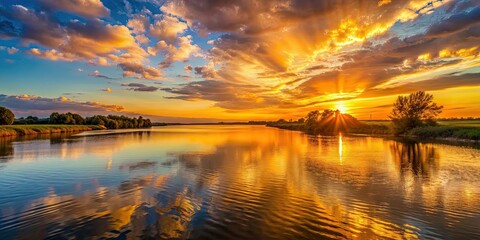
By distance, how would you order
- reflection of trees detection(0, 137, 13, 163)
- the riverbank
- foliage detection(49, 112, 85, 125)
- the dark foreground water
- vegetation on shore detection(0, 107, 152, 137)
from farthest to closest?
foliage detection(49, 112, 85, 125) → vegetation on shore detection(0, 107, 152, 137) → the riverbank → reflection of trees detection(0, 137, 13, 163) → the dark foreground water

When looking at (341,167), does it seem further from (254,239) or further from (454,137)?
(454,137)

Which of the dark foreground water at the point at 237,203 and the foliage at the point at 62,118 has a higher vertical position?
the foliage at the point at 62,118

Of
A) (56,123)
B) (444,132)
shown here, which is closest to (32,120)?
(56,123)

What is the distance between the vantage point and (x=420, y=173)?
21750mm

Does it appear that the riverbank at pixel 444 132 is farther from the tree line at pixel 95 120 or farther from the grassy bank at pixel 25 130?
the tree line at pixel 95 120

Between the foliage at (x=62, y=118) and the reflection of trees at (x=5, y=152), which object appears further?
the foliage at (x=62, y=118)

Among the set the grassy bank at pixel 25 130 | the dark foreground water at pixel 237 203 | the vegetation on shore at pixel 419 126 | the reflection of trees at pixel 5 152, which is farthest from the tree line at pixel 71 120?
the vegetation on shore at pixel 419 126

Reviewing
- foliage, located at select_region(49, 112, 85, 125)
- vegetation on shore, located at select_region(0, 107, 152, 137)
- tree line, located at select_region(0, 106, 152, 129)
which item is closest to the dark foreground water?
vegetation on shore, located at select_region(0, 107, 152, 137)

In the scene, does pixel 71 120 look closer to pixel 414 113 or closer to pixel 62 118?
pixel 62 118

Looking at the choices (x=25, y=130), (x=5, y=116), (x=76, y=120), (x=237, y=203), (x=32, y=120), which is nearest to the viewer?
(x=237, y=203)

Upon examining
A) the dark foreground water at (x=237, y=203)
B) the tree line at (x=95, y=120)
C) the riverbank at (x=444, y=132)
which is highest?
the tree line at (x=95, y=120)

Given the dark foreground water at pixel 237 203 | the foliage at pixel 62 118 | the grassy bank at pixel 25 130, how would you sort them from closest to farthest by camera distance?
the dark foreground water at pixel 237 203, the grassy bank at pixel 25 130, the foliage at pixel 62 118

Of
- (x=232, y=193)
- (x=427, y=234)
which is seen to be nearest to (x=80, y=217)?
(x=232, y=193)

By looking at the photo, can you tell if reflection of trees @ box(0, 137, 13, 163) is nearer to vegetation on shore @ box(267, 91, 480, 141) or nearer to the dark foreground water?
the dark foreground water
